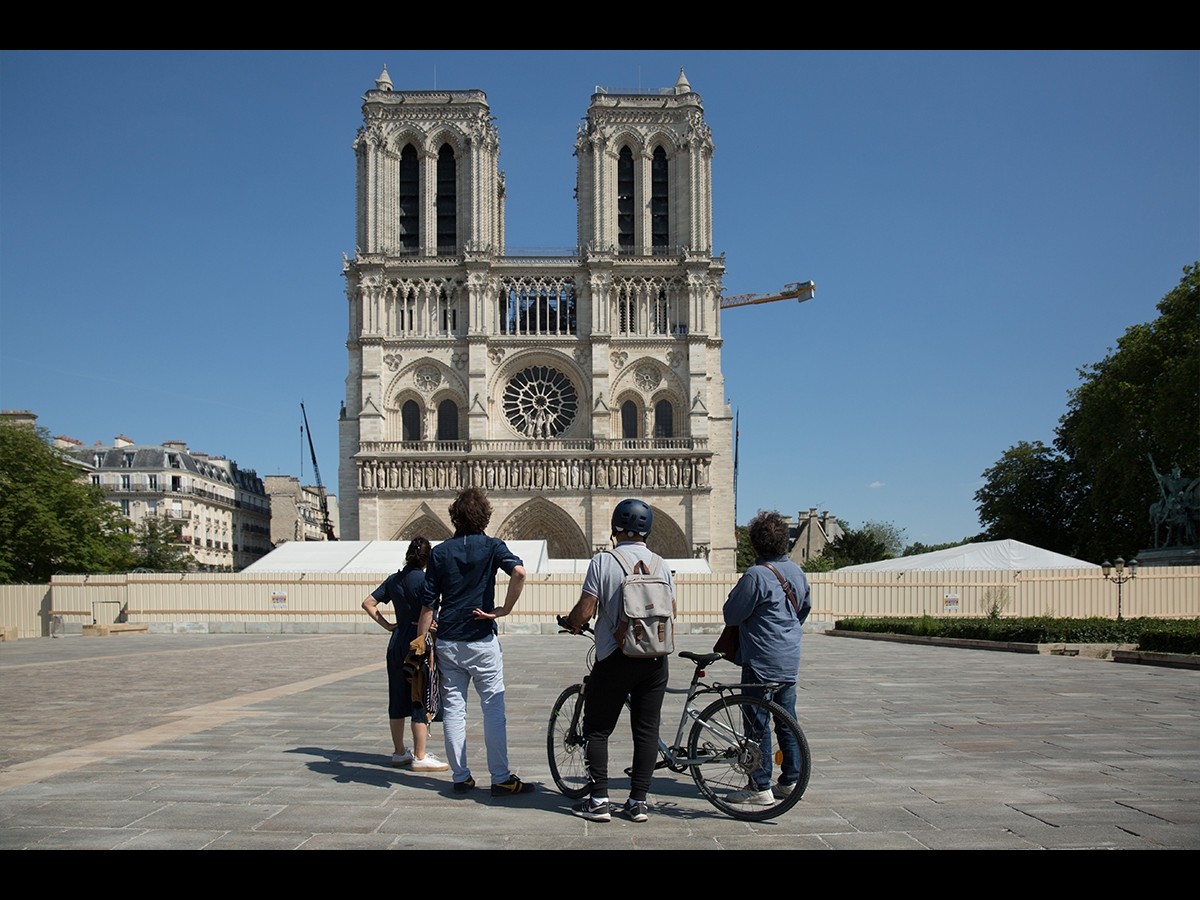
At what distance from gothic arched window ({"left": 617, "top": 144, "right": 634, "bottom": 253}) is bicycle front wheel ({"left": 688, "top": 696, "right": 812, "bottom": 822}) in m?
46.4

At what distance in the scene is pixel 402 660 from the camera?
7062 mm

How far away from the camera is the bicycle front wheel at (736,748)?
5.32 meters

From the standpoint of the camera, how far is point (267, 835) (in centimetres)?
487

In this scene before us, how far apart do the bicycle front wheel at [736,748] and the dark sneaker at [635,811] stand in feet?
1.25

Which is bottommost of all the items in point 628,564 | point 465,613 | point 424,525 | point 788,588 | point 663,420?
point 465,613

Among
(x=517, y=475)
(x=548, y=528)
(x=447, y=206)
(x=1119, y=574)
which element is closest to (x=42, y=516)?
(x=517, y=475)

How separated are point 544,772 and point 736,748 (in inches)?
60.6

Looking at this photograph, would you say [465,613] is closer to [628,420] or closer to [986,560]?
[986,560]

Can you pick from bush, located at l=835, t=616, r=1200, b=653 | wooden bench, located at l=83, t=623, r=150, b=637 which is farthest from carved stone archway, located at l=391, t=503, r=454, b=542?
bush, located at l=835, t=616, r=1200, b=653

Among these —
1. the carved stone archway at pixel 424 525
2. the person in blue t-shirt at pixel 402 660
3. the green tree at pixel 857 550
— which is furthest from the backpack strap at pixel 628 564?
the green tree at pixel 857 550

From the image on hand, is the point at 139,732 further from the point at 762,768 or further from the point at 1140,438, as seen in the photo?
the point at 1140,438

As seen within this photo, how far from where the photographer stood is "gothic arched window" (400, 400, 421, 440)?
49.5 metres

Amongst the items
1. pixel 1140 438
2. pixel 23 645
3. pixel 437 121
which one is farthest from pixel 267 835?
pixel 437 121
